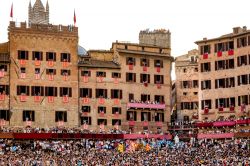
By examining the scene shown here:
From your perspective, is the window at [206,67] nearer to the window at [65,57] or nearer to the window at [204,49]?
the window at [204,49]

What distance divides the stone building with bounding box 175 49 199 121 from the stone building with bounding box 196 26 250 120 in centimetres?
1379

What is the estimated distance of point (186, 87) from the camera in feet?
357

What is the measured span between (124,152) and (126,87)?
14.2 metres

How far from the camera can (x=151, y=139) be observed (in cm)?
8938

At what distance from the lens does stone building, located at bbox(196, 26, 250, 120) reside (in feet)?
289

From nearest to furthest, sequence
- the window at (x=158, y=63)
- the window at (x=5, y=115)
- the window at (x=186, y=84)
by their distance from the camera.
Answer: the window at (x=5, y=115), the window at (x=158, y=63), the window at (x=186, y=84)

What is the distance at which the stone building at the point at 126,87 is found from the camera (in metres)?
90.9

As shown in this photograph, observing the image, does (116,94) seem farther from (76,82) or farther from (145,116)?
(76,82)

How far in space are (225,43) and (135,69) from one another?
1313cm

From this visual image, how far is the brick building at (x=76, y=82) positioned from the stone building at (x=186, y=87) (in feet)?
39.1

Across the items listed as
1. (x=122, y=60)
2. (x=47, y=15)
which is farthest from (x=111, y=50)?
(x=47, y=15)

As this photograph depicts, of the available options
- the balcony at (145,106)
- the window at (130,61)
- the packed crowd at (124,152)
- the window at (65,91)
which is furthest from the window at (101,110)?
the window at (130,61)

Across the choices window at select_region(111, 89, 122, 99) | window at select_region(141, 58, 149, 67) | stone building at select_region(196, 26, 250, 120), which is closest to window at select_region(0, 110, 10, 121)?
window at select_region(111, 89, 122, 99)

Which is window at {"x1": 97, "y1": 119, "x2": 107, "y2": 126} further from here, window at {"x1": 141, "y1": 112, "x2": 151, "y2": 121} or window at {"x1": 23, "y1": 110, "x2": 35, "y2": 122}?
window at {"x1": 23, "y1": 110, "x2": 35, "y2": 122}
